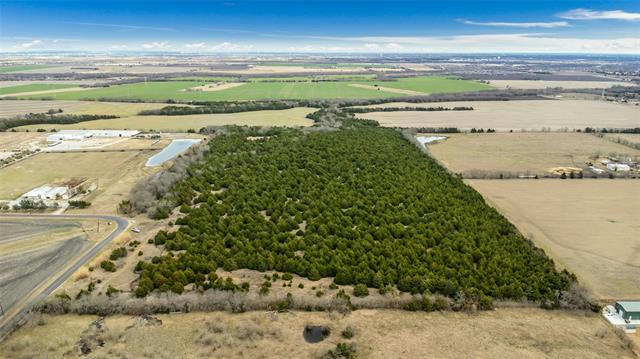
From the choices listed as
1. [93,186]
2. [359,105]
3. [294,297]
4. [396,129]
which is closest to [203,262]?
[294,297]

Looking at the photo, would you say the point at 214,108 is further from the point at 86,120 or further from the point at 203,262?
the point at 203,262

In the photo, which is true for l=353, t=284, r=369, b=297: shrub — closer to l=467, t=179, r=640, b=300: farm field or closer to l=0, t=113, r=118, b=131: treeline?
l=467, t=179, r=640, b=300: farm field

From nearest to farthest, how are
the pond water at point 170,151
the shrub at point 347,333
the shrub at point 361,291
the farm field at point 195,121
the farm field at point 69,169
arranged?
the shrub at point 347,333
the shrub at point 361,291
the farm field at point 69,169
the pond water at point 170,151
the farm field at point 195,121

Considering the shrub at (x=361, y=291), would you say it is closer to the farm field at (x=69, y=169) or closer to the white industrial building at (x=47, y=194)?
the farm field at (x=69, y=169)

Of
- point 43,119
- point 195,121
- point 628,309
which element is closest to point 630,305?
point 628,309

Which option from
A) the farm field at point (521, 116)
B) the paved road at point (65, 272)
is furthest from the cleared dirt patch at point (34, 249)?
the farm field at point (521, 116)

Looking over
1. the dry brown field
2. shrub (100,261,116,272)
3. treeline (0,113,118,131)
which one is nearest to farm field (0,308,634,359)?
shrub (100,261,116,272)

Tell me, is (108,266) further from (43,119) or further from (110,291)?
(43,119)
